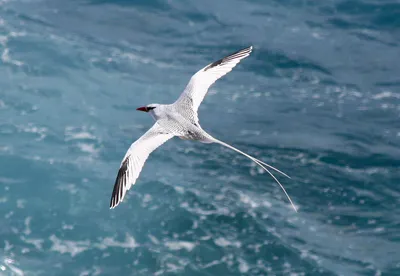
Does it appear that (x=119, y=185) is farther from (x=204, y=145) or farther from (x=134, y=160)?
(x=204, y=145)

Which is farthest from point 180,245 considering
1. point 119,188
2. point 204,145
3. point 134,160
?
point 204,145

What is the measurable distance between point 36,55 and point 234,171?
977cm

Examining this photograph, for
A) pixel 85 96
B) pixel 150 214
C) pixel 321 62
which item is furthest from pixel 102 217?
pixel 321 62

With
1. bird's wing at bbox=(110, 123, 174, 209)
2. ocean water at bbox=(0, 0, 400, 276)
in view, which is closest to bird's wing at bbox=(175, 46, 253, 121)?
bird's wing at bbox=(110, 123, 174, 209)

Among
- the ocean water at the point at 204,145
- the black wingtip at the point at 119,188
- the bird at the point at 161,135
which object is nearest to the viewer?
the black wingtip at the point at 119,188

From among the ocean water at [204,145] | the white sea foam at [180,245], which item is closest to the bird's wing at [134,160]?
the ocean water at [204,145]

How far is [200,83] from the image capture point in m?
17.1

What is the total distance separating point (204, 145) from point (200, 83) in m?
4.64

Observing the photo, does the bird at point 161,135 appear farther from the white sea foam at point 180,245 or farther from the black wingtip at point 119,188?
the white sea foam at point 180,245

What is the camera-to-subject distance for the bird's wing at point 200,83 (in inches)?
650

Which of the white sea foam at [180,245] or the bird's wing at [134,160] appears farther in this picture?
the white sea foam at [180,245]

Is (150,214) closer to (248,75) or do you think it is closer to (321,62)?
(248,75)

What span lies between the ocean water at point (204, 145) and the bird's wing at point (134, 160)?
3.29 m

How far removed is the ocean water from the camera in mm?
18016
